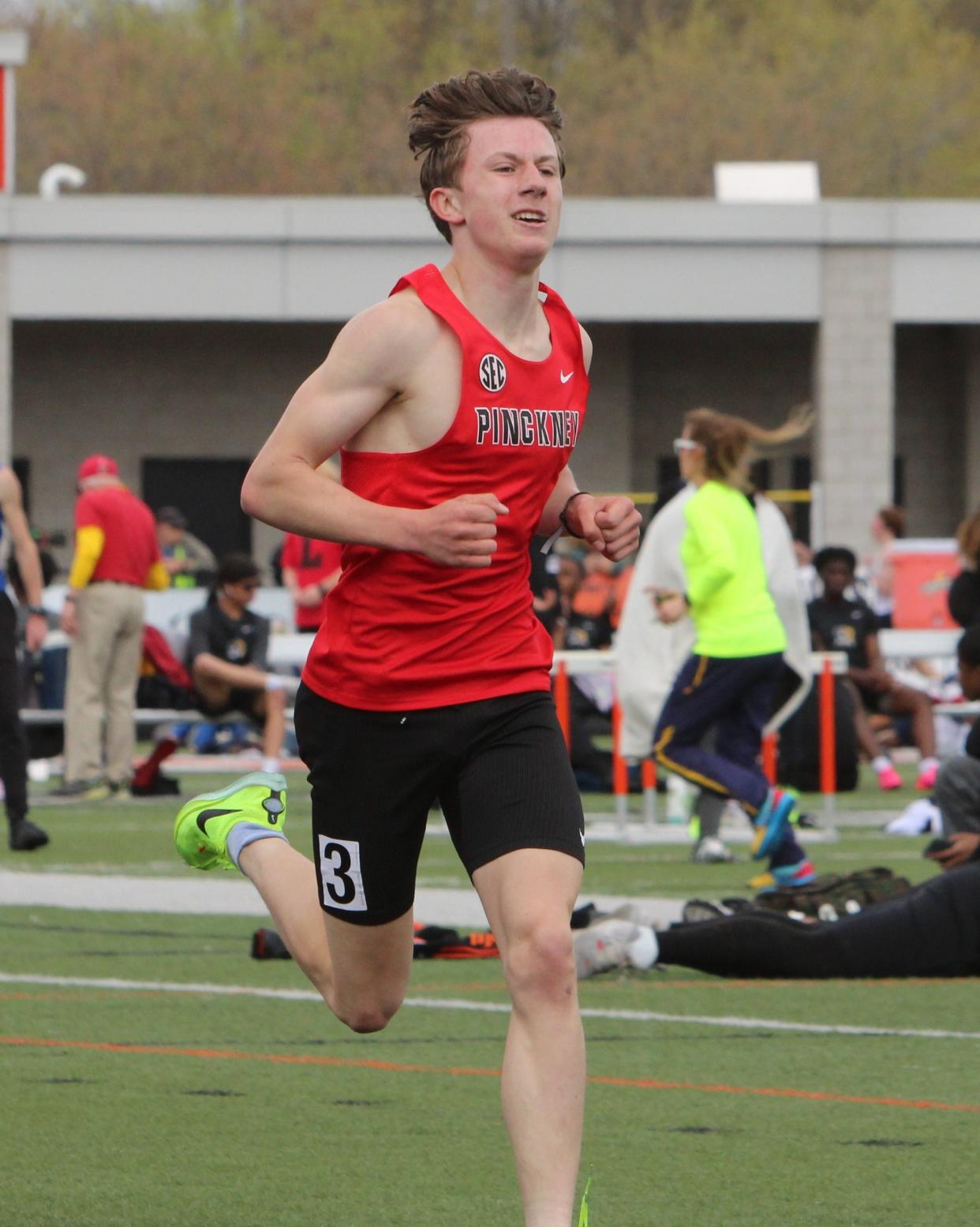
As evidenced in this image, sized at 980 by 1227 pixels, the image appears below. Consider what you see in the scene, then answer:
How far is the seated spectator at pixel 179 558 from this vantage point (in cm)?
2341

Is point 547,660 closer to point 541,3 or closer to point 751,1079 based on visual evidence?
point 751,1079

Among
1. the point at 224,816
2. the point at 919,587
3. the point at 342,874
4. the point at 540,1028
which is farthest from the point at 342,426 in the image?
the point at 919,587

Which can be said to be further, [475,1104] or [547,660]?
[475,1104]

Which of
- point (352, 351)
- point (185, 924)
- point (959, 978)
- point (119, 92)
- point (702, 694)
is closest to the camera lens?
point (352, 351)

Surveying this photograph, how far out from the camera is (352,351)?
4.26 meters

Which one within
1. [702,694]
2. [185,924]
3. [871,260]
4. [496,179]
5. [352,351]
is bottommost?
[185,924]

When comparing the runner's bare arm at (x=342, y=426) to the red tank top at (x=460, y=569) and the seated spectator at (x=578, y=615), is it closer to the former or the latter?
the red tank top at (x=460, y=569)

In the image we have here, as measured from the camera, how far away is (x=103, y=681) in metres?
15.7

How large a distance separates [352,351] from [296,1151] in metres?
1.76

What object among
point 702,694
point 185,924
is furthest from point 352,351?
point 702,694

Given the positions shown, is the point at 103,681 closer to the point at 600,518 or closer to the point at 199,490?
the point at 600,518

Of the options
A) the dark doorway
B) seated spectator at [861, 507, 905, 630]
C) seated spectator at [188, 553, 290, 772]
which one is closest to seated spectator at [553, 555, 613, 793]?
seated spectator at [188, 553, 290, 772]

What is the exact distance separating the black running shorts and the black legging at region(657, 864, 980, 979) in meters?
3.02

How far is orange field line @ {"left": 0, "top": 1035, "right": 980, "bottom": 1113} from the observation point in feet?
18.4
